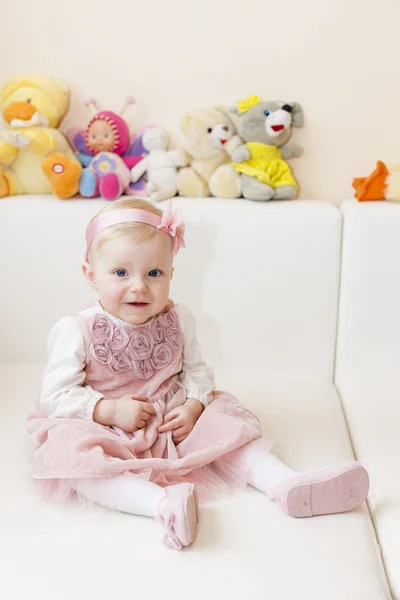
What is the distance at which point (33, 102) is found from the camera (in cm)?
175

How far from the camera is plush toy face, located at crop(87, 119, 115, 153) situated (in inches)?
69.3

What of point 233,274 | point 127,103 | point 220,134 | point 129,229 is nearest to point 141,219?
point 129,229

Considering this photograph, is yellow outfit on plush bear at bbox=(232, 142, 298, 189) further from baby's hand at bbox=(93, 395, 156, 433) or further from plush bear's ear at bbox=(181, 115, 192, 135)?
baby's hand at bbox=(93, 395, 156, 433)

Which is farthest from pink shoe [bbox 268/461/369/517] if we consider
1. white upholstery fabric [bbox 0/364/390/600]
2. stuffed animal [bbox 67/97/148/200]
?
stuffed animal [bbox 67/97/148/200]

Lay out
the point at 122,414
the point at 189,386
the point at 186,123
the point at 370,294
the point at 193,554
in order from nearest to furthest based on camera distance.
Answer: the point at 193,554
the point at 122,414
the point at 189,386
the point at 370,294
the point at 186,123

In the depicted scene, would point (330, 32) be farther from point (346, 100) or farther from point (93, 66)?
point (93, 66)

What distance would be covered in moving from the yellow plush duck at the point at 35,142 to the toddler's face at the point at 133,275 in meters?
0.48

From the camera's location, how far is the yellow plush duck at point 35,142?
1709 millimetres

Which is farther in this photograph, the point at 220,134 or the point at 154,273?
the point at 220,134

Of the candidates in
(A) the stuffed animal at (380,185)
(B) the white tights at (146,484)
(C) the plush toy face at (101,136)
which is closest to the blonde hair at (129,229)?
(B) the white tights at (146,484)

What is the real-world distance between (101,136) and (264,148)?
15.4 inches

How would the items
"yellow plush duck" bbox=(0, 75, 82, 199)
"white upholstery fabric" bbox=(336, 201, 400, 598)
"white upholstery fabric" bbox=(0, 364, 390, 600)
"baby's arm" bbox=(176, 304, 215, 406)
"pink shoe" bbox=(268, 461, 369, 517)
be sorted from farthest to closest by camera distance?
"yellow plush duck" bbox=(0, 75, 82, 199) → "white upholstery fabric" bbox=(336, 201, 400, 598) → "baby's arm" bbox=(176, 304, 215, 406) → "pink shoe" bbox=(268, 461, 369, 517) → "white upholstery fabric" bbox=(0, 364, 390, 600)

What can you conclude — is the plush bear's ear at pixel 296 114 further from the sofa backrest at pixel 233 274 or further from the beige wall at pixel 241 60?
the sofa backrest at pixel 233 274

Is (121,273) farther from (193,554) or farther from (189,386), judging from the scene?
(193,554)
